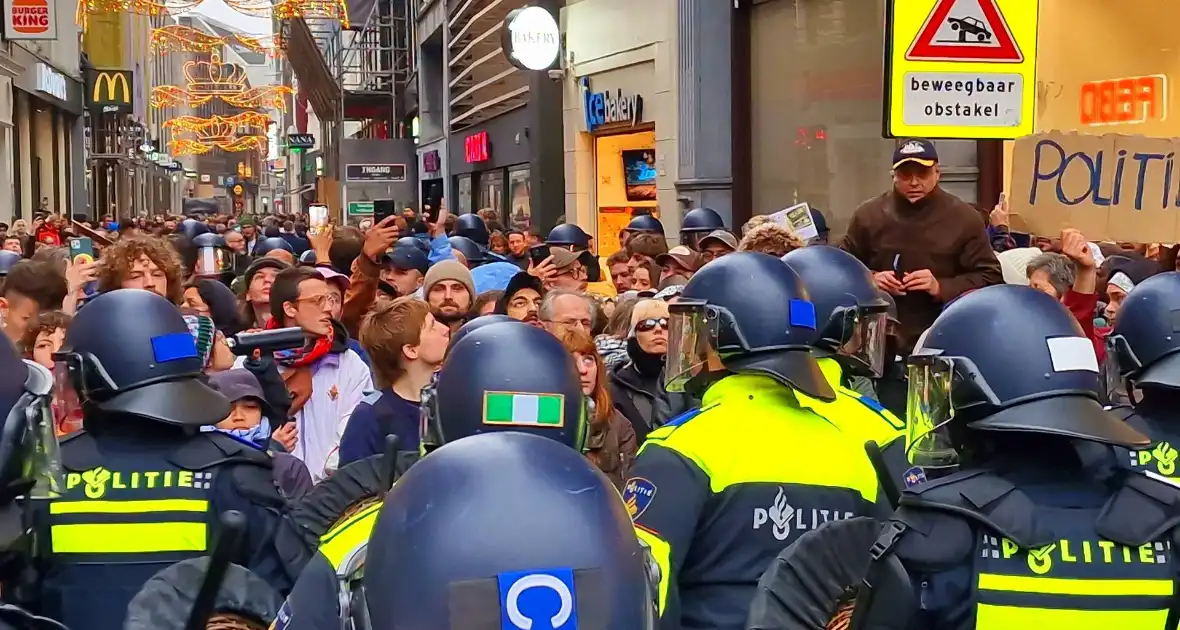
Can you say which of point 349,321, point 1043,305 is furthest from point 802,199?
point 1043,305

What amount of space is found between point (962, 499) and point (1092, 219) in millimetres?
3635

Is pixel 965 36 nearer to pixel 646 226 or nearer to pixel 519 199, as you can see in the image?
pixel 646 226

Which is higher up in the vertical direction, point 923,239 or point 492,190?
point 492,190

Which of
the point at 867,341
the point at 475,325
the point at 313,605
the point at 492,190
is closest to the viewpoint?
the point at 313,605

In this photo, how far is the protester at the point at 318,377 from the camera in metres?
6.01

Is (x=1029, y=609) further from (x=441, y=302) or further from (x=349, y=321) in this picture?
(x=349, y=321)

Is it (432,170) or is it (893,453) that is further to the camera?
(432,170)

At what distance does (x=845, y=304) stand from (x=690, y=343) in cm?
94

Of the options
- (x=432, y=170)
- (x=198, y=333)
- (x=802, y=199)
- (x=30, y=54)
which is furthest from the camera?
(x=432, y=170)

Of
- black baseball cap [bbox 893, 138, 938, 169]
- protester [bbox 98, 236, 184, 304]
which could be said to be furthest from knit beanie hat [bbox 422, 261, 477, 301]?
black baseball cap [bbox 893, 138, 938, 169]

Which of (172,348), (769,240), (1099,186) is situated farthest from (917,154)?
(172,348)

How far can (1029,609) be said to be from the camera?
272cm

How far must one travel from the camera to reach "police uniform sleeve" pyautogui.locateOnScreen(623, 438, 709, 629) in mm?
3281

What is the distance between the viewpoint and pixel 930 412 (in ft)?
10.2
